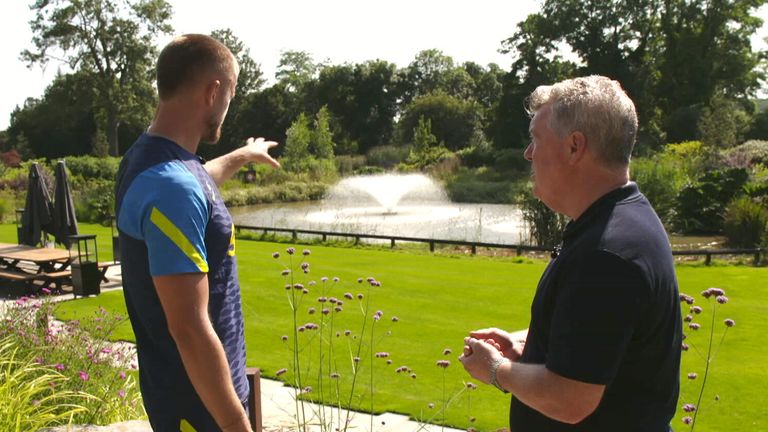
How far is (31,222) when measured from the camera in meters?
12.6

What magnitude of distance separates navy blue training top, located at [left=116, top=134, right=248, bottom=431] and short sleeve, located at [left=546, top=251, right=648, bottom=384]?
0.95 meters

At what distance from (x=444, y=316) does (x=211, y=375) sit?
6723 millimetres

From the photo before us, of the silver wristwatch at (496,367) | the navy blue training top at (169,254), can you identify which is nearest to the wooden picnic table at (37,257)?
the navy blue training top at (169,254)

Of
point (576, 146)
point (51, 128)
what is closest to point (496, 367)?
point (576, 146)

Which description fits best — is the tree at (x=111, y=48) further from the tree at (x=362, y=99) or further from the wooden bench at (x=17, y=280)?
the wooden bench at (x=17, y=280)

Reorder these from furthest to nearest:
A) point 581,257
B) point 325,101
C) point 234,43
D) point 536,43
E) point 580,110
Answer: point 234,43, point 325,101, point 536,43, point 580,110, point 581,257

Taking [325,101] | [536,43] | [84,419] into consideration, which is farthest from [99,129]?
[84,419]

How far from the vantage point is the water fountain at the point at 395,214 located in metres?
19.4

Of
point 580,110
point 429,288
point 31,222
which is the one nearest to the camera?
point 580,110

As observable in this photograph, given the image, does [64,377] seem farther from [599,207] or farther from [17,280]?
[17,280]

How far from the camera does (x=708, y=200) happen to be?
18609 mm

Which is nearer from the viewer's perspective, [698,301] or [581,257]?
[581,257]

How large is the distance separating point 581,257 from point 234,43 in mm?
71184

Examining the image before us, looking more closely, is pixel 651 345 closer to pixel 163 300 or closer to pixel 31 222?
pixel 163 300
